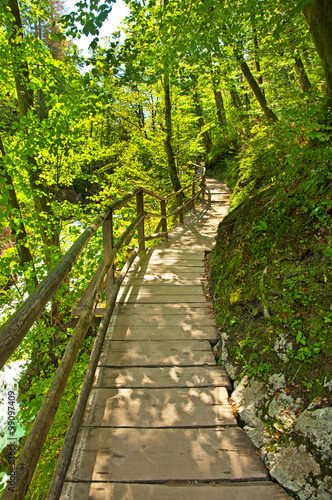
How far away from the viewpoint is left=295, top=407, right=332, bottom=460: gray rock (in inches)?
67.5

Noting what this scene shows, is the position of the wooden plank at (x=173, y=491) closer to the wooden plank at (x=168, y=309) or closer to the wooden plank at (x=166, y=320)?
the wooden plank at (x=166, y=320)

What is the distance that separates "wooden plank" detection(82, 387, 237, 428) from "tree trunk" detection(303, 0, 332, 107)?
354 cm

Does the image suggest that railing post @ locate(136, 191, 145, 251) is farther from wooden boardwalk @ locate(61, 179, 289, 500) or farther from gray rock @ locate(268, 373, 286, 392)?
gray rock @ locate(268, 373, 286, 392)

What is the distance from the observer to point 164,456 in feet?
6.26

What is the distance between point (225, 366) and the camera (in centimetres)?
276

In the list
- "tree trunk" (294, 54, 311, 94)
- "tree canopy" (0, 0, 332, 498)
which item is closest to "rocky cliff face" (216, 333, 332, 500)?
"tree canopy" (0, 0, 332, 498)

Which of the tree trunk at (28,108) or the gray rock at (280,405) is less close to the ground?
the tree trunk at (28,108)

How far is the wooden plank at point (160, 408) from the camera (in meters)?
2.17

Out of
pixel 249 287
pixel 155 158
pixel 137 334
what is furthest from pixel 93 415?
pixel 155 158

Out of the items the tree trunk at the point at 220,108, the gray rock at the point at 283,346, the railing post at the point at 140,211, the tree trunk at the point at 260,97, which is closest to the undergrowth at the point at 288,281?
the gray rock at the point at 283,346

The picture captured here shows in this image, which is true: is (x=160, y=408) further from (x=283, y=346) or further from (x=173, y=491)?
(x=283, y=346)

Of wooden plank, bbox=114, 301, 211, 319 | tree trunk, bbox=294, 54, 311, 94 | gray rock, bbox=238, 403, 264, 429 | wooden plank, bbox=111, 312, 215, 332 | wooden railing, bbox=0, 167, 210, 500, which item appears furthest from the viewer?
tree trunk, bbox=294, 54, 311, 94

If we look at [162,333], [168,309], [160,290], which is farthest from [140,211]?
[162,333]

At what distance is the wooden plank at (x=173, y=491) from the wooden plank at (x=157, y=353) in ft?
3.52
